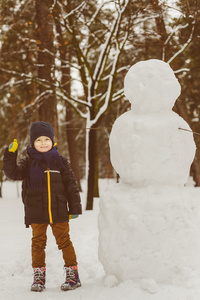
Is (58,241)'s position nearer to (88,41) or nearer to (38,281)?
(38,281)

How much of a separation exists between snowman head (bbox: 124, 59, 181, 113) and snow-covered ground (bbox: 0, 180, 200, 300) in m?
1.30

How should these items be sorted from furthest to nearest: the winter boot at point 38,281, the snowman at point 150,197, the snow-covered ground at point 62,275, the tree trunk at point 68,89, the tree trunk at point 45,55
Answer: the tree trunk at point 68,89 → the tree trunk at point 45,55 → the winter boot at point 38,281 → the snowman at point 150,197 → the snow-covered ground at point 62,275

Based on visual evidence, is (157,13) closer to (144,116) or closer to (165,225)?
(144,116)

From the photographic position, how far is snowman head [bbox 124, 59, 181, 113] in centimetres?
348

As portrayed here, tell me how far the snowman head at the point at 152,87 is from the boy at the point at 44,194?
1.00 metres

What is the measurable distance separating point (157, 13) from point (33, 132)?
6293 millimetres

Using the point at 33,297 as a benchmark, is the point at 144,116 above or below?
above

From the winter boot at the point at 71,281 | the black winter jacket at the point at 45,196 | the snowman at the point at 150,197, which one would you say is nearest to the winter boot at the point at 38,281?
the winter boot at the point at 71,281

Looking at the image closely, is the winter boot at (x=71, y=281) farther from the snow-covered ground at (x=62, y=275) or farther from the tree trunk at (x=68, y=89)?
the tree trunk at (x=68, y=89)

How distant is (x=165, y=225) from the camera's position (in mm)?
3252

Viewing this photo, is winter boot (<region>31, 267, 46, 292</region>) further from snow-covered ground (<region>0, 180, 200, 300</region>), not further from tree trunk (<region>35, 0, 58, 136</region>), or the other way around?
tree trunk (<region>35, 0, 58, 136</region>)

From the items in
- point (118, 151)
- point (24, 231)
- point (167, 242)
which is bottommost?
point (24, 231)

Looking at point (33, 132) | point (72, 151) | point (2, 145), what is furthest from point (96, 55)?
point (33, 132)

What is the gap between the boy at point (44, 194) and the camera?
3492 millimetres
